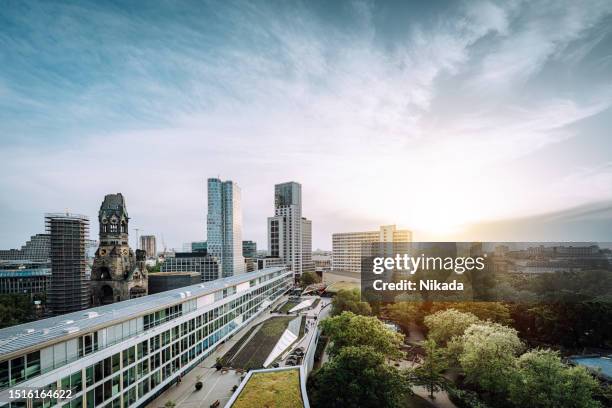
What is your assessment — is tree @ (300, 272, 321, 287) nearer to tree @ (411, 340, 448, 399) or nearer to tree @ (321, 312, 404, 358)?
tree @ (321, 312, 404, 358)

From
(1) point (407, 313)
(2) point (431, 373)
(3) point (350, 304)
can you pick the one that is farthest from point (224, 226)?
(2) point (431, 373)

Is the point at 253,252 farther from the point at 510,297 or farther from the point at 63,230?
the point at 510,297

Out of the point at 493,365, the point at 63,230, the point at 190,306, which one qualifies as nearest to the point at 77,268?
the point at 63,230

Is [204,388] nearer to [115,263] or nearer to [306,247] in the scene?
[115,263]

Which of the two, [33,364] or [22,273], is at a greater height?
[33,364]

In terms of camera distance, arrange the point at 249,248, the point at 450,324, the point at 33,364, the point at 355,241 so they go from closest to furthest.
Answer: the point at 33,364 → the point at 450,324 → the point at 355,241 → the point at 249,248

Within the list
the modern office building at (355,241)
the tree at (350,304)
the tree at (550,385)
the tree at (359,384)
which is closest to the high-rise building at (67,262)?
the tree at (350,304)
